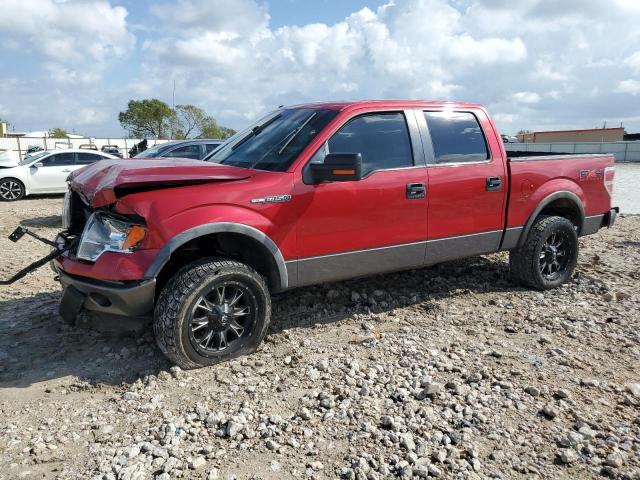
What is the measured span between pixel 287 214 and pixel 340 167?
0.54 m

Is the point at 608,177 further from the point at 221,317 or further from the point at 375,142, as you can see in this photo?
the point at 221,317

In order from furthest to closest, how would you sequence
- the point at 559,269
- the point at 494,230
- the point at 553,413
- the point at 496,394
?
the point at 559,269 < the point at 494,230 < the point at 496,394 < the point at 553,413

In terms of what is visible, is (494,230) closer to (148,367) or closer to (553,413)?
(553,413)

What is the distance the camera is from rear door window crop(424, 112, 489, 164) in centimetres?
479

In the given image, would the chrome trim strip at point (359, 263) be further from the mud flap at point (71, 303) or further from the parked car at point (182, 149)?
the parked car at point (182, 149)

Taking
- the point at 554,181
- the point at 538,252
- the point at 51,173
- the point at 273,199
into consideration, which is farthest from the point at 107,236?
the point at 51,173

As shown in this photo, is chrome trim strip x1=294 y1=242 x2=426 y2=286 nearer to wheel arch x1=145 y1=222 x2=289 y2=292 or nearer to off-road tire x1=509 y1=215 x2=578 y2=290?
wheel arch x1=145 y1=222 x2=289 y2=292

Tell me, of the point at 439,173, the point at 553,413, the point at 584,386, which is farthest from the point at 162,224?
the point at 584,386

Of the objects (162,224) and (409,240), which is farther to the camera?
(409,240)

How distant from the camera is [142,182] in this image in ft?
11.6

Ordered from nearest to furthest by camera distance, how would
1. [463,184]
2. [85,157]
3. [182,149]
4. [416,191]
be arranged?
[416,191]
[463,184]
[182,149]
[85,157]

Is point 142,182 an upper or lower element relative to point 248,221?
upper

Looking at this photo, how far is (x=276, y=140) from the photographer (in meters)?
4.40

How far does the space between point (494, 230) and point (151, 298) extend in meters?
3.29
